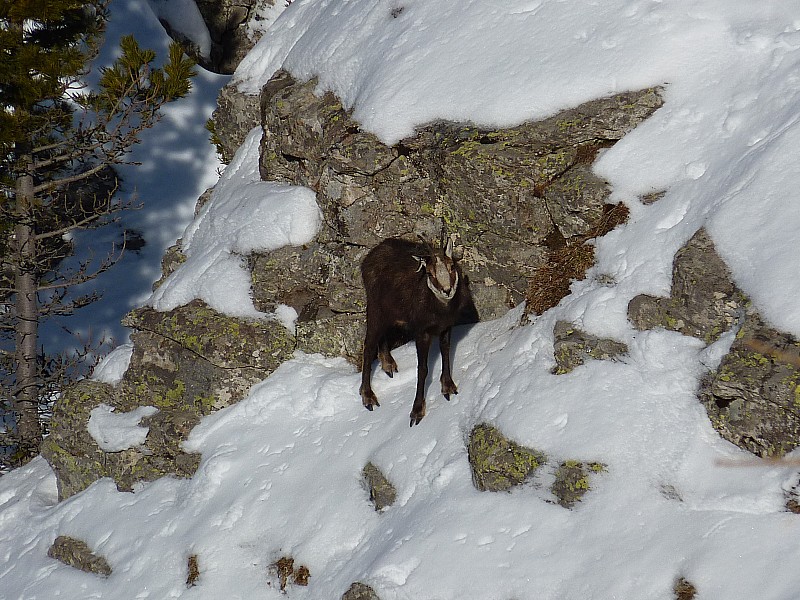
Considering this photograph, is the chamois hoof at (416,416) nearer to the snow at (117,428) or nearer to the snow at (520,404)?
the snow at (520,404)

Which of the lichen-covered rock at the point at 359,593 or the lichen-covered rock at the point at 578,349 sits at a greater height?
the lichen-covered rock at the point at 578,349

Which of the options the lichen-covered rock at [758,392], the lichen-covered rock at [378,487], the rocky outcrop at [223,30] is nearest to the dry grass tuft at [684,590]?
the lichen-covered rock at [758,392]

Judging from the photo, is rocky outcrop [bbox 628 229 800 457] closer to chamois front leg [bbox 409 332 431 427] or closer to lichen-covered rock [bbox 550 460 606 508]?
lichen-covered rock [bbox 550 460 606 508]

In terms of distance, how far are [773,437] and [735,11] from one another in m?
5.00

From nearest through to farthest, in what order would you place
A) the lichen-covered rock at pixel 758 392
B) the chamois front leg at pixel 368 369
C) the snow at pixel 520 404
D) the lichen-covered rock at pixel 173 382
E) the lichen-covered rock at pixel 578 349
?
the lichen-covered rock at pixel 758 392, the snow at pixel 520 404, the lichen-covered rock at pixel 578 349, the chamois front leg at pixel 368 369, the lichen-covered rock at pixel 173 382

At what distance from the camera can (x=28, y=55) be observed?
12664 millimetres

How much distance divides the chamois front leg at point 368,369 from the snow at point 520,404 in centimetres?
17

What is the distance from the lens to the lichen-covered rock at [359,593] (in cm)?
598

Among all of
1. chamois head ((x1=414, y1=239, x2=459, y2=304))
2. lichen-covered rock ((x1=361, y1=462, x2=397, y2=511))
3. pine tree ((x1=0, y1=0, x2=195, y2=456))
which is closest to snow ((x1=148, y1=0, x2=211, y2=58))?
pine tree ((x1=0, y1=0, x2=195, y2=456))

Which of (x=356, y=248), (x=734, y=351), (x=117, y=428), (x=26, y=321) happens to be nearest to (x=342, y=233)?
(x=356, y=248)

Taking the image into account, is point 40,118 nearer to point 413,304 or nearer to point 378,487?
point 413,304

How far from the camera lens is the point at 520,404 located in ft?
21.3

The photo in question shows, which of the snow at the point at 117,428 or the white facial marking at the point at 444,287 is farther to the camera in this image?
the snow at the point at 117,428

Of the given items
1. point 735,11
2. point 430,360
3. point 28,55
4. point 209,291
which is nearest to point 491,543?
point 430,360
